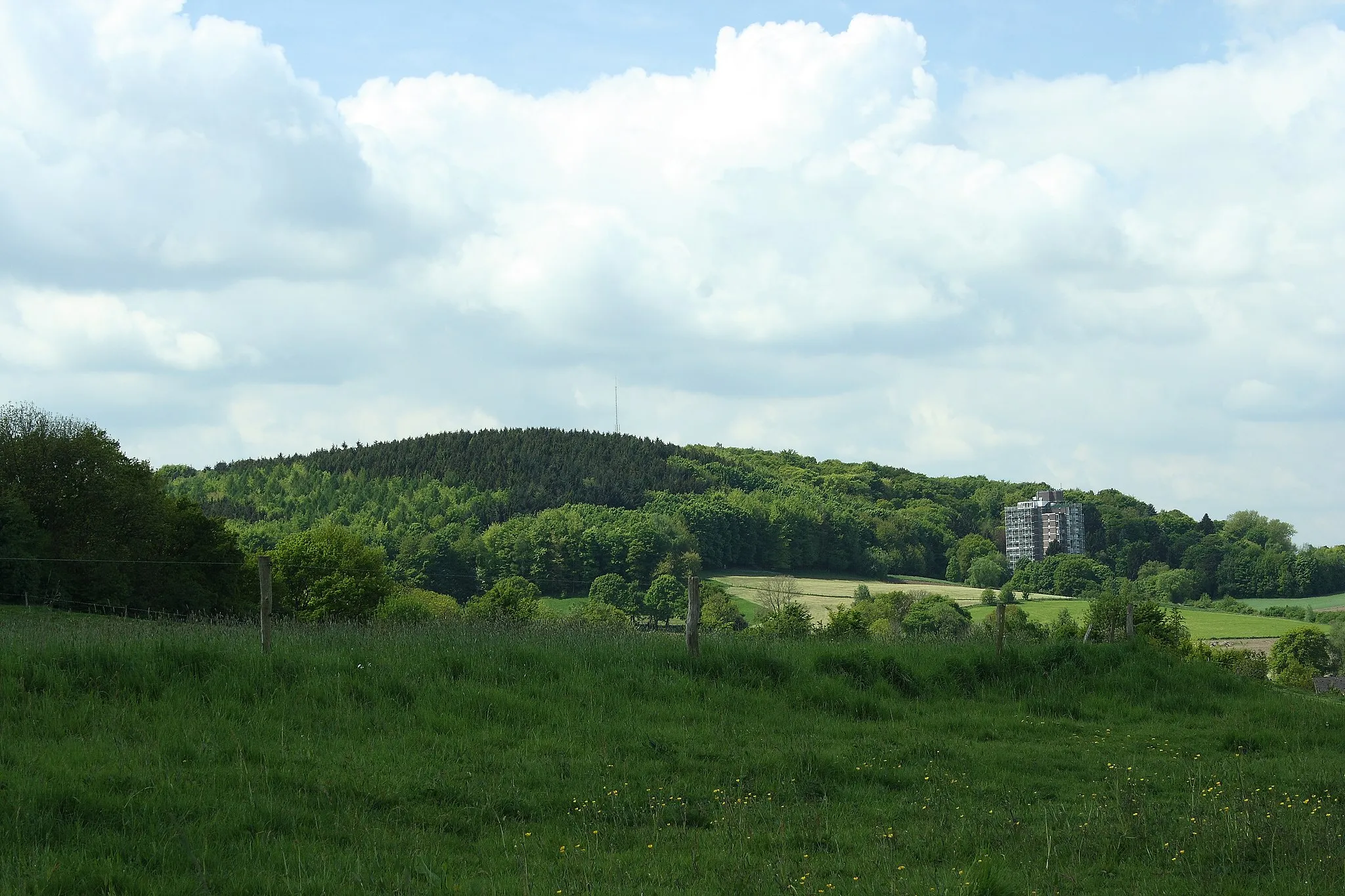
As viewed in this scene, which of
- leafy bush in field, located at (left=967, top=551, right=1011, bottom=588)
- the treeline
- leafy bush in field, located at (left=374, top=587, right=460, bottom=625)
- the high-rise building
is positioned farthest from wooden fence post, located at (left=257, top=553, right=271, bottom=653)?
the high-rise building

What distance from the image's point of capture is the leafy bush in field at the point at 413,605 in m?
55.3

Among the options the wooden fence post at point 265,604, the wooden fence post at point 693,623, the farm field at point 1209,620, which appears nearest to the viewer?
the wooden fence post at point 265,604

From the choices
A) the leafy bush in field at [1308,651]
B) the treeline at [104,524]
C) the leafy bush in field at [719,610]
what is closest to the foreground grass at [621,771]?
the treeline at [104,524]

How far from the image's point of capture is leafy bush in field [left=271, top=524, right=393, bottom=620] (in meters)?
70.3

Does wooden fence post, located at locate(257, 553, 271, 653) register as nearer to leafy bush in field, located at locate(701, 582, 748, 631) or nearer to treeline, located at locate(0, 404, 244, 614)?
treeline, located at locate(0, 404, 244, 614)

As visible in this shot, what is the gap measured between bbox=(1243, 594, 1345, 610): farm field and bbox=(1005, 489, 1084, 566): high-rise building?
32.4 m

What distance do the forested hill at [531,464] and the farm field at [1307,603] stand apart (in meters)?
74.2

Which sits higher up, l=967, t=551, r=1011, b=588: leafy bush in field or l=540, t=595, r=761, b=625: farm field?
l=967, t=551, r=1011, b=588: leafy bush in field

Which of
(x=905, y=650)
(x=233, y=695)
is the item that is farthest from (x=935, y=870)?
(x=905, y=650)

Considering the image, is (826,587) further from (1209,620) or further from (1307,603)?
(1307,603)

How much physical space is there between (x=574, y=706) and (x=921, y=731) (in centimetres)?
495

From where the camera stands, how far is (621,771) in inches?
461

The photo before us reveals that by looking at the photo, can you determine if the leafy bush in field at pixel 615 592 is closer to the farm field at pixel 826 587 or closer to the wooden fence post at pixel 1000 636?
the farm field at pixel 826 587

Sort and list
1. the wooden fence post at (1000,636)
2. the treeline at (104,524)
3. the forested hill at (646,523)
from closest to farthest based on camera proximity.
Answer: the wooden fence post at (1000,636)
the treeline at (104,524)
the forested hill at (646,523)
